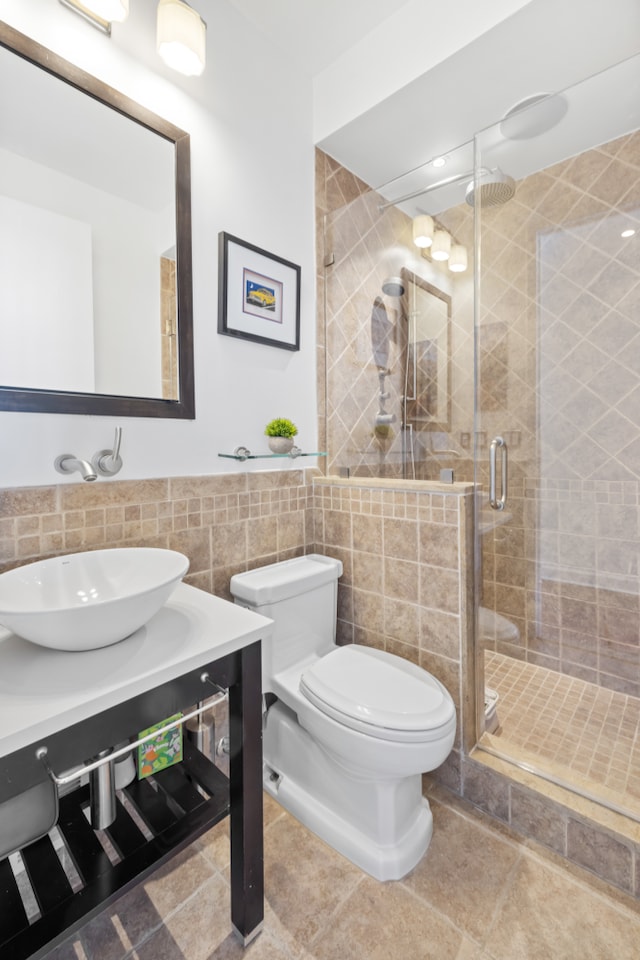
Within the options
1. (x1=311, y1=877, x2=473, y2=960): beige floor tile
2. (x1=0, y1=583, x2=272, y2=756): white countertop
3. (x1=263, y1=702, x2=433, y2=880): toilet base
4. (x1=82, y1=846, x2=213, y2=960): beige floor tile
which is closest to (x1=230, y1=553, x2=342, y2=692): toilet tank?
(x1=263, y1=702, x2=433, y2=880): toilet base

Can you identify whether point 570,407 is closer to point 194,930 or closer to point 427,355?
point 427,355

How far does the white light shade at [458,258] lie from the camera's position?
1916mm

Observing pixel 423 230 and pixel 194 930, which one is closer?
pixel 194 930

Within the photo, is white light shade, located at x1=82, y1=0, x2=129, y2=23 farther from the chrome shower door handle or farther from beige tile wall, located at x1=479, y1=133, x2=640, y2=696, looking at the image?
the chrome shower door handle

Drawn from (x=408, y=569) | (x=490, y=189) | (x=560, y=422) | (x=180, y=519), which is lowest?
(x=408, y=569)

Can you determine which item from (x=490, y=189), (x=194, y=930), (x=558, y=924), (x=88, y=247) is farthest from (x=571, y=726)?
(x=88, y=247)

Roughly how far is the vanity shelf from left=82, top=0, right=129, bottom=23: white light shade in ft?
7.18

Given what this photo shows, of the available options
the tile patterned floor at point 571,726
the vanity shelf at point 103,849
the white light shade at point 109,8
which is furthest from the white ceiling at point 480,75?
the vanity shelf at point 103,849

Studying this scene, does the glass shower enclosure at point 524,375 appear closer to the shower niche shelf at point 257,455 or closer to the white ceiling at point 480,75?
the white ceiling at point 480,75

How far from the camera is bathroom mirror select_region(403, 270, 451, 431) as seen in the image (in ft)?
6.97

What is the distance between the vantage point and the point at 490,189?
71.7 inches

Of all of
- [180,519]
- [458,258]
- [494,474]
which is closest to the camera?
[180,519]

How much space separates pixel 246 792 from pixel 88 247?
1.53 meters

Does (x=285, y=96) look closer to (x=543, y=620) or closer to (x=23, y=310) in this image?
(x=23, y=310)
